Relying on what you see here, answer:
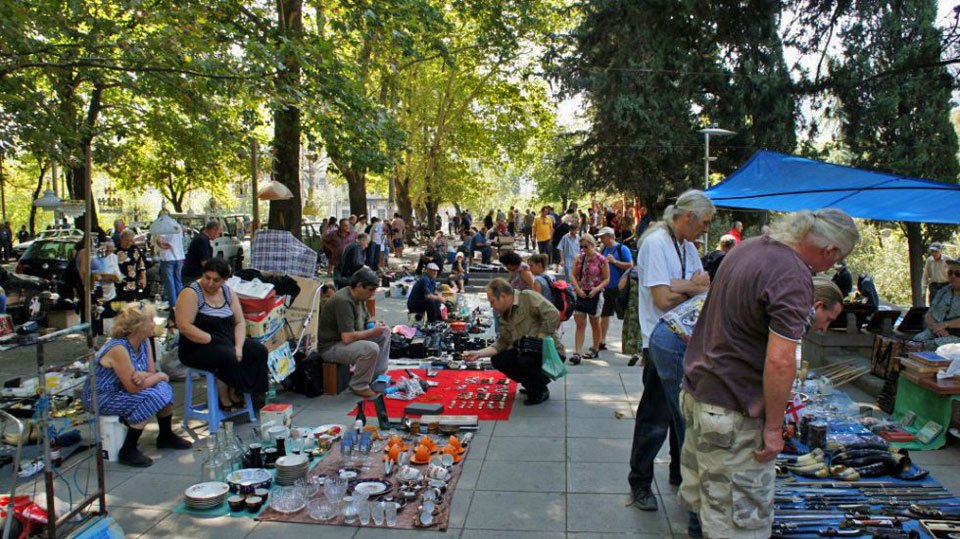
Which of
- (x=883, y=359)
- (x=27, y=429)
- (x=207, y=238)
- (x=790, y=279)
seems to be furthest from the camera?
(x=207, y=238)

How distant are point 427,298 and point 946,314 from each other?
6.55 m

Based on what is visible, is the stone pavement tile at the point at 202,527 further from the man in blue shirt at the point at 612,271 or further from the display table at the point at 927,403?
the man in blue shirt at the point at 612,271

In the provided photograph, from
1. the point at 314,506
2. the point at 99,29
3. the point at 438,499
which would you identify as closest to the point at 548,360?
the point at 438,499

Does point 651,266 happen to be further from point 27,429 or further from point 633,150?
point 633,150

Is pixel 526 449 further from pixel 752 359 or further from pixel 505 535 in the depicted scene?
pixel 752 359

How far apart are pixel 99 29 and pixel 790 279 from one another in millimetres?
9019

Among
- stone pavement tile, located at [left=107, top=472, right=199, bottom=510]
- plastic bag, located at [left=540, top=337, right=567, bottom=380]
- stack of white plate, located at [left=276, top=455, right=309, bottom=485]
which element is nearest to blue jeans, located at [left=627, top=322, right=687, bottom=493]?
plastic bag, located at [left=540, top=337, right=567, bottom=380]

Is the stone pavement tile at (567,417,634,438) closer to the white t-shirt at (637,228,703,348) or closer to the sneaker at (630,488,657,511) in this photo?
the sneaker at (630,488,657,511)

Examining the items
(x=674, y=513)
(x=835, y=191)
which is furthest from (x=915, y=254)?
(x=674, y=513)

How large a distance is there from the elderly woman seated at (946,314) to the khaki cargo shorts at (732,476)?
5.00 m

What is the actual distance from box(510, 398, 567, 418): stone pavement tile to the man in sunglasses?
1.48 meters

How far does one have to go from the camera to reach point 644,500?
4195mm

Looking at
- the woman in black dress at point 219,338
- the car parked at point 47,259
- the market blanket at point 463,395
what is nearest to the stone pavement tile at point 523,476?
the market blanket at point 463,395

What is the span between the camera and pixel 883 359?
688 cm
